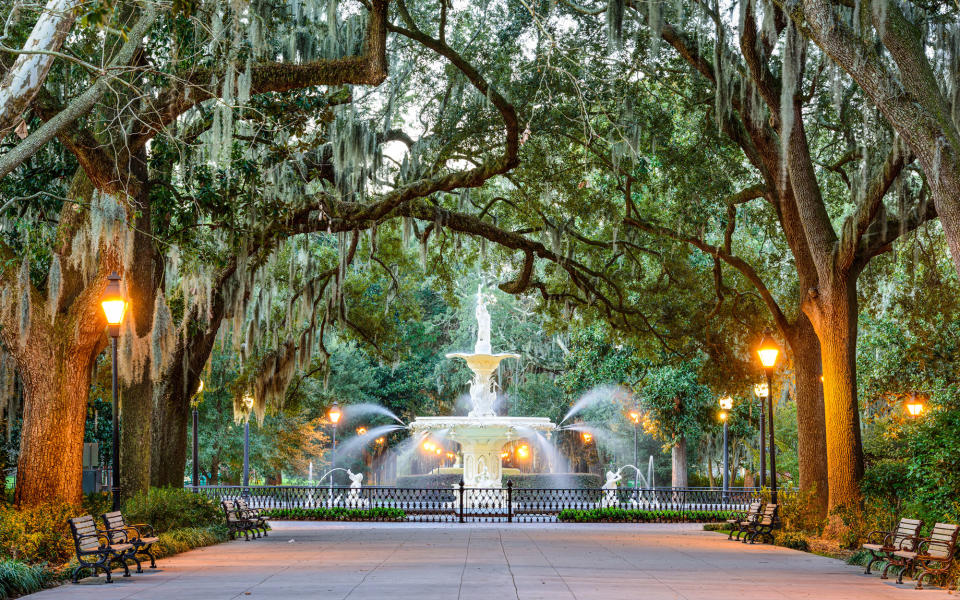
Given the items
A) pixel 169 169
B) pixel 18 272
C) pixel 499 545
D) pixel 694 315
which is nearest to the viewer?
pixel 18 272

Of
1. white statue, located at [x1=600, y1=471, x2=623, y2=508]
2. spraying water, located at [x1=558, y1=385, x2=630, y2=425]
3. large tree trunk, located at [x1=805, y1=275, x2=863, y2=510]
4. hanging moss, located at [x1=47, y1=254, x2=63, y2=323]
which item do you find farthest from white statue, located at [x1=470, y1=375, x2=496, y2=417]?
hanging moss, located at [x1=47, y1=254, x2=63, y2=323]

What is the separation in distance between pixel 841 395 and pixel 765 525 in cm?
327

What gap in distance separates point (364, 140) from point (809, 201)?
786 cm

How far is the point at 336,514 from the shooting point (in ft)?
86.6

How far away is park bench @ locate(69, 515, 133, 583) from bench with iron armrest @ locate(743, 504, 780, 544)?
11.2 m

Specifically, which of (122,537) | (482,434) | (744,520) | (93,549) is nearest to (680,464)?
(482,434)

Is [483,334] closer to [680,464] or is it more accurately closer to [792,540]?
[680,464]

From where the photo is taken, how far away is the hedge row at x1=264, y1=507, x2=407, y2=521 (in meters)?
26.4

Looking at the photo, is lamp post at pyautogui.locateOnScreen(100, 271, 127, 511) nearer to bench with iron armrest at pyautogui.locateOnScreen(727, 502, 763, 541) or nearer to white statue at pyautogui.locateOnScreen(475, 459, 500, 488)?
bench with iron armrest at pyautogui.locateOnScreen(727, 502, 763, 541)

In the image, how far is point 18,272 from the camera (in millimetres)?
13352

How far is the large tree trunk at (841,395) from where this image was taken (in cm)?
1578

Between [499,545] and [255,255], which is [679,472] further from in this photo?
[255,255]

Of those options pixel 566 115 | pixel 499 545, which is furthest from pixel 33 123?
pixel 499 545

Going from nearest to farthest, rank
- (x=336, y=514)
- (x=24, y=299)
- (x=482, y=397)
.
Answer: (x=24, y=299) → (x=336, y=514) → (x=482, y=397)
